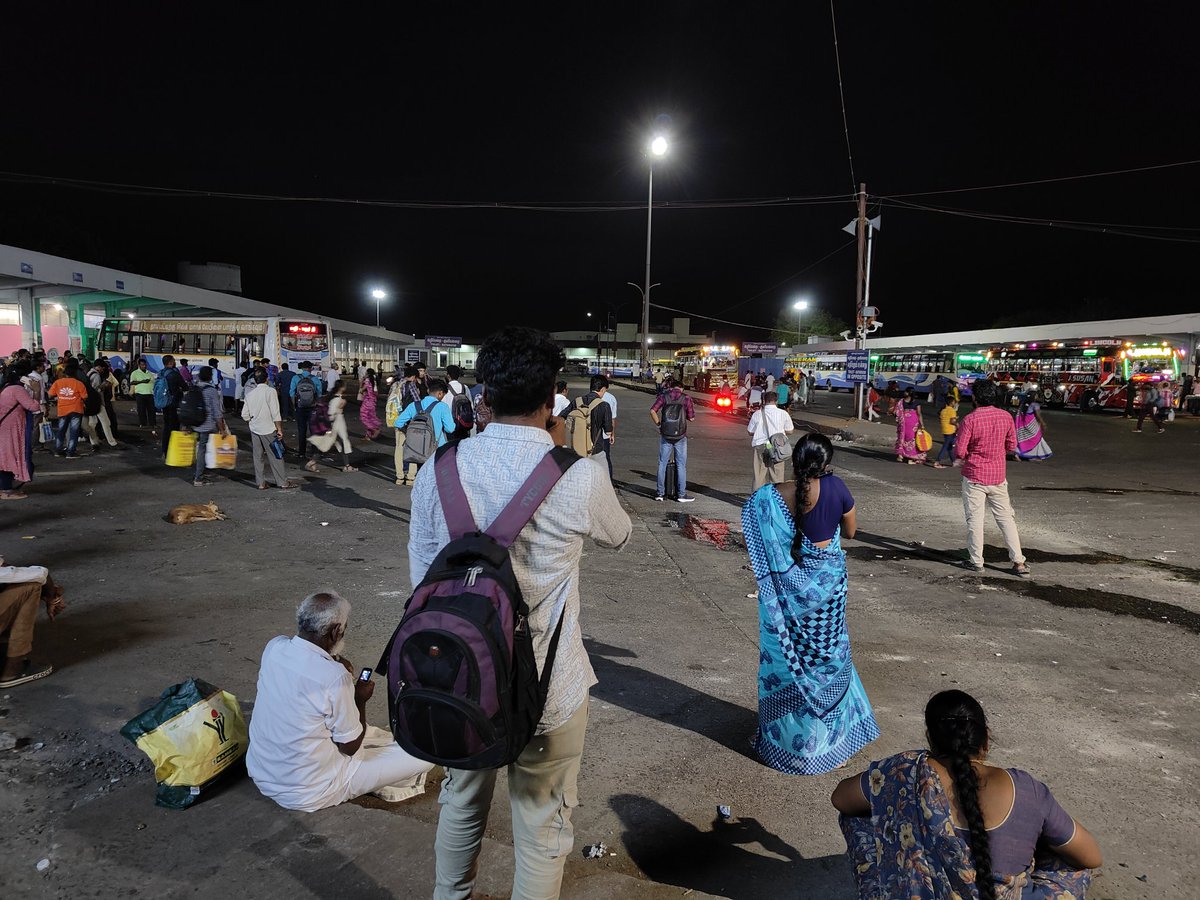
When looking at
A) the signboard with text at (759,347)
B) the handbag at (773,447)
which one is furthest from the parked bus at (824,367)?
the handbag at (773,447)

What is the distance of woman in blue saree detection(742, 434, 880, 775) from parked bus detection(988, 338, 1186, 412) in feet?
100

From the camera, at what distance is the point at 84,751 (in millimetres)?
3705

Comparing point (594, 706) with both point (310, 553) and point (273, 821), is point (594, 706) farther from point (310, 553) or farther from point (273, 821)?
point (310, 553)

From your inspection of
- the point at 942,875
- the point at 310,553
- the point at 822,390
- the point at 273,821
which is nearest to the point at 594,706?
the point at 273,821

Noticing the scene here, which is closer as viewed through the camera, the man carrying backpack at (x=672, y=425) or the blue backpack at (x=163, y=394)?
the man carrying backpack at (x=672, y=425)

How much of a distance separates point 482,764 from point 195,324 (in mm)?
28972

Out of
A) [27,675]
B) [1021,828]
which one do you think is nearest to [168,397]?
[27,675]

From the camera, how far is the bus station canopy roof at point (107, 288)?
22.9m

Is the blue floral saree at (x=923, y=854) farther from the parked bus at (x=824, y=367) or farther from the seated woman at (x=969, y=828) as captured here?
the parked bus at (x=824, y=367)

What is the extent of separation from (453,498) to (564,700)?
67 cm

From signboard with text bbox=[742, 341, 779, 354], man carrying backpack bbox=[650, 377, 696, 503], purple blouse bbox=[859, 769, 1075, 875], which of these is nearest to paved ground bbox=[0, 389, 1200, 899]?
man carrying backpack bbox=[650, 377, 696, 503]

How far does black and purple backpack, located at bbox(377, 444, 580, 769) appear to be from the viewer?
1.80 meters

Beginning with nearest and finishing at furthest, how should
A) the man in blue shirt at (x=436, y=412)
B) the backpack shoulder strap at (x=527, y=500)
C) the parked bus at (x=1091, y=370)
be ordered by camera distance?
the backpack shoulder strap at (x=527, y=500), the man in blue shirt at (x=436, y=412), the parked bus at (x=1091, y=370)

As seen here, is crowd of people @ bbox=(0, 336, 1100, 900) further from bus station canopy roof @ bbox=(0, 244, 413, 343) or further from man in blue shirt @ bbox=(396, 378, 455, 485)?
bus station canopy roof @ bbox=(0, 244, 413, 343)
